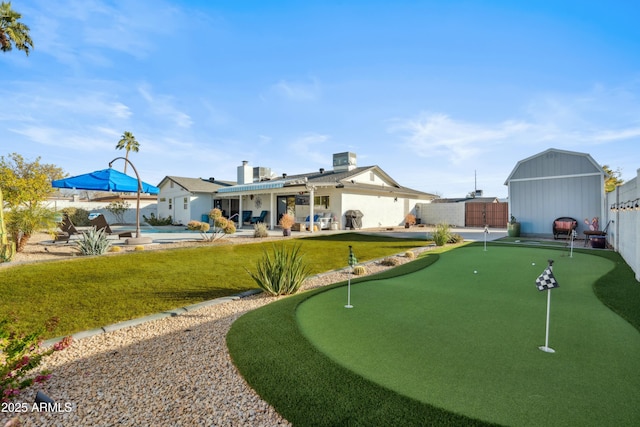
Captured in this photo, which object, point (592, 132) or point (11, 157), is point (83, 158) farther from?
point (592, 132)

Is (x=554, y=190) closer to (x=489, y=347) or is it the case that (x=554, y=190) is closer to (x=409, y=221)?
(x=409, y=221)

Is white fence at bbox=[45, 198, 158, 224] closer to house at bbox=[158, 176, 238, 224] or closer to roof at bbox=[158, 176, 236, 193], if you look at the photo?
house at bbox=[158, 176, 238, 224]

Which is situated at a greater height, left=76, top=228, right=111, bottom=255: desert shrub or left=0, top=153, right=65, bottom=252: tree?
left=0, top=153, right=65, bottom=252: tree

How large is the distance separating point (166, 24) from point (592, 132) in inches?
689

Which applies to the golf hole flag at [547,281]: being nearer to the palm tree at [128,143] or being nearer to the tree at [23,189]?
the tree at [23,189]

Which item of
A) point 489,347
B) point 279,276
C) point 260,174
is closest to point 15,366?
point 279,276

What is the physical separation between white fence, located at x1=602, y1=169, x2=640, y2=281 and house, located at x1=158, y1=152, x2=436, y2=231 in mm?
12781

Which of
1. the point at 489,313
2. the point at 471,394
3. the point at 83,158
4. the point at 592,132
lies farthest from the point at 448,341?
the point at 83,158

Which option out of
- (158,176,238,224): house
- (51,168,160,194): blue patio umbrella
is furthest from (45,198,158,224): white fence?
(51,168,160,194): blue patio umbrella

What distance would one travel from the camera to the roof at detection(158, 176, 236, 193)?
81.9 ft

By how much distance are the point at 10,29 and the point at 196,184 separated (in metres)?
14.2

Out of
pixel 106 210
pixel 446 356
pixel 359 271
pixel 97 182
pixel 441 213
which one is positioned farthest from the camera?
pixel 106 210

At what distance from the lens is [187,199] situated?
25000 millimetres

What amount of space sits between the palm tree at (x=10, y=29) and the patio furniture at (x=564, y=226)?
1047 inches
